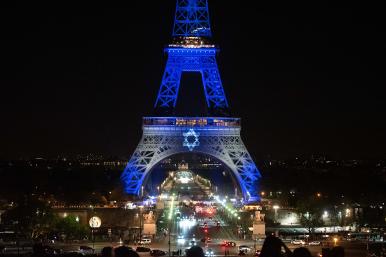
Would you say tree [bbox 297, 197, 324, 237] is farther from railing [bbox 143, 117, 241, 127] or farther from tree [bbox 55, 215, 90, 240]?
tree [bbox 55, 215, 90, 240]

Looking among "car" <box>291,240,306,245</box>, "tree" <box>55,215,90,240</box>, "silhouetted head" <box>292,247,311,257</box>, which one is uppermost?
"tree" <box>55,215,90,240</box>

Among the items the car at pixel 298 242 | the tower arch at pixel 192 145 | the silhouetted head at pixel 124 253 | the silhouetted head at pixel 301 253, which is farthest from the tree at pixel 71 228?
the silhouetted head at pixel 301 253

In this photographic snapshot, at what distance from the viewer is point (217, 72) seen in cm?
5978

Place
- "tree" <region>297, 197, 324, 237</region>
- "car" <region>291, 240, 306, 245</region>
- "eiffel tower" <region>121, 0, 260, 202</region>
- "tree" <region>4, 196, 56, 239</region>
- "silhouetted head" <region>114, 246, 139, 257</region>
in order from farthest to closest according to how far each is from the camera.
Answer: "eiffel tower" <region>121, 0, 260, 202</region>
"tree" <region>297, 197, 324, 237</region>
"tree" <region>4, 196, 56, 239</region>
"car" <region>291, 240, 306, 245</region>
"silhouetted head" <region>114, 246, 139, 257</region>

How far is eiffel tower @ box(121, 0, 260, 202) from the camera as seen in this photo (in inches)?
2324

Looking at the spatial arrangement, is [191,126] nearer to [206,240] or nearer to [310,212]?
[310,212]

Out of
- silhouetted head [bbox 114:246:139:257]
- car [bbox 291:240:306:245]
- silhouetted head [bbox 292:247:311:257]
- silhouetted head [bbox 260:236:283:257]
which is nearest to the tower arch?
car [bbox 291:240:306:245]

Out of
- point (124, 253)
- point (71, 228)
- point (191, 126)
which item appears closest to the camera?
point (124, 253)

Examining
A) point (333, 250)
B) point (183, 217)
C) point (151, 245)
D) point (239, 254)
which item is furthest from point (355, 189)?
point (333, 250)

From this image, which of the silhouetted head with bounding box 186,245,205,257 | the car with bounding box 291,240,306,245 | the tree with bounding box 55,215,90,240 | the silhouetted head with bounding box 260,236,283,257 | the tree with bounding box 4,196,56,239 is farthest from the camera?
the tree with bounding box 4,196,56,239

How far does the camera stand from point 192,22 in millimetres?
59500

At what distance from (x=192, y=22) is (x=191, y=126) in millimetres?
8721

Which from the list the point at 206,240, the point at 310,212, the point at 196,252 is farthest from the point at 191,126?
the point at 196,252

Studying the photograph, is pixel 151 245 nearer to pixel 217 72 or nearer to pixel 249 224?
pixel 249 224
